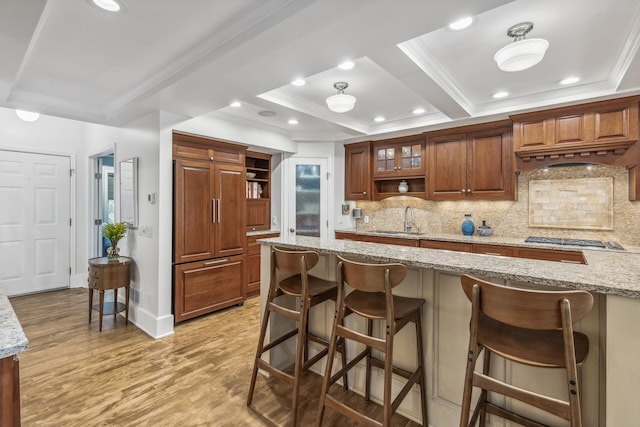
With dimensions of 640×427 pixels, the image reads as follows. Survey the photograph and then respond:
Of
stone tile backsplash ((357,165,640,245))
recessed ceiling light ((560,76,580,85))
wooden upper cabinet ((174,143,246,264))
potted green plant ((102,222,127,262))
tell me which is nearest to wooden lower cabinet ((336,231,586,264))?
stone tile backsplash ((357,165,640,245))

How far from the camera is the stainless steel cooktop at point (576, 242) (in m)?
3.15

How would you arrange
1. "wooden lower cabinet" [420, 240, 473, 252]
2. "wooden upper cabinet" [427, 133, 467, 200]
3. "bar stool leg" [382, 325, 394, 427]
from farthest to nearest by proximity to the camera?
"wooden upper cabinet" [427, 133, 467, 200] → "wooden lower cabinet" [420, 240, 473, 252] → "bar stool leg" [382, 325, 394, 427]

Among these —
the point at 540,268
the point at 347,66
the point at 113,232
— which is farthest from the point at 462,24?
the point at 113,232

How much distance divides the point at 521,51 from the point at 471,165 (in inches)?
91.0

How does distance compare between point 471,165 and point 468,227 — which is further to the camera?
point 468,227

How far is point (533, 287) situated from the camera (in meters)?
1.57

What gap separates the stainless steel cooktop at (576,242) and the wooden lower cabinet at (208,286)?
360 centimetres

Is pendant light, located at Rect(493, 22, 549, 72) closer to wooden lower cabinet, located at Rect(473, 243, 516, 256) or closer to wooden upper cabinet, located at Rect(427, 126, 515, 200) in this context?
wooden upper cabinet, located at Rect(427, 126, 515, 200)

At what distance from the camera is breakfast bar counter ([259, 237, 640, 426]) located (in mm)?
1153

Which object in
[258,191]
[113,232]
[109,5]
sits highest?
[109,5]

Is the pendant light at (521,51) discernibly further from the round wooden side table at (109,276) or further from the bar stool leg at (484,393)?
the round wooden side table at (109,276)

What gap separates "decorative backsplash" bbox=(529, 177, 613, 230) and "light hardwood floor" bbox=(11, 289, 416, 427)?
319 centimetres

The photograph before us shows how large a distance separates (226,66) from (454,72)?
2014mm

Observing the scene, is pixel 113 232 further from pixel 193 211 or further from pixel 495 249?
pixel 495 249
